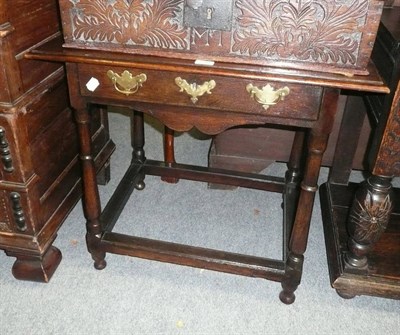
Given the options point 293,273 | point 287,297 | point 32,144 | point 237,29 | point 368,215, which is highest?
point 237,29

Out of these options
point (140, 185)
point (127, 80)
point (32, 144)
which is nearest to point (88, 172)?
point (32, 144)

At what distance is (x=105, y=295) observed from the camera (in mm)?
1342

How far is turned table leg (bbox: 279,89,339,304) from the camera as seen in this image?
3.30 feet

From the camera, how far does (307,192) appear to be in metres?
1.14

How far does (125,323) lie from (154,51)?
30.5 inches

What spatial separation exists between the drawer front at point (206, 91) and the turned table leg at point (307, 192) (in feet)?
0.09

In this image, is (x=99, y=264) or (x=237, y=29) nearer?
(x=237, y=29)

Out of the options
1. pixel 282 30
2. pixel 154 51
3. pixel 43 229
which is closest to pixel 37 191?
pixel 43 229

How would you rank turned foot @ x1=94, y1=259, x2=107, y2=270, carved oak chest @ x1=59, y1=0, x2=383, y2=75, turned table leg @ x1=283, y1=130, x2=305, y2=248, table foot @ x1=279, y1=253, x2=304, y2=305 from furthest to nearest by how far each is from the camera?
turned table leg @ x1=283, y1=130, x2=305, y2=248 → turned foot @ x1=94, y1=259, x2=107, y2=270 → table foot @ x1=279, y1=253, x2=304, y2=305 → carved oak chest @ x1=59, y1=0, x2=383, y2=75

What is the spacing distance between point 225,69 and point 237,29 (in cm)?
9

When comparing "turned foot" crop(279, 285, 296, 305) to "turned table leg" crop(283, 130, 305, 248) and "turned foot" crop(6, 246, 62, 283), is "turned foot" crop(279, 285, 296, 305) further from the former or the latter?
"turned foot" crop(6, 246, 62, 283)

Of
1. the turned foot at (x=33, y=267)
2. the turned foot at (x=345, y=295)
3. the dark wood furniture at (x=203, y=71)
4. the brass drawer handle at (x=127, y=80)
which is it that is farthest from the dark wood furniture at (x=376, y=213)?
the turned foot at (x=33, y=267)

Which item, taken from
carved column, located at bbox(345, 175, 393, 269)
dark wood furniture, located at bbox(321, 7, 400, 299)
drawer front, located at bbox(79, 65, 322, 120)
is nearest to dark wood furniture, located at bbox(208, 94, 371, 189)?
dark wood furniture, located at bbox(321, 7, 400, 299)

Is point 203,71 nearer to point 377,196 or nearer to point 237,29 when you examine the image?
point 237,29
